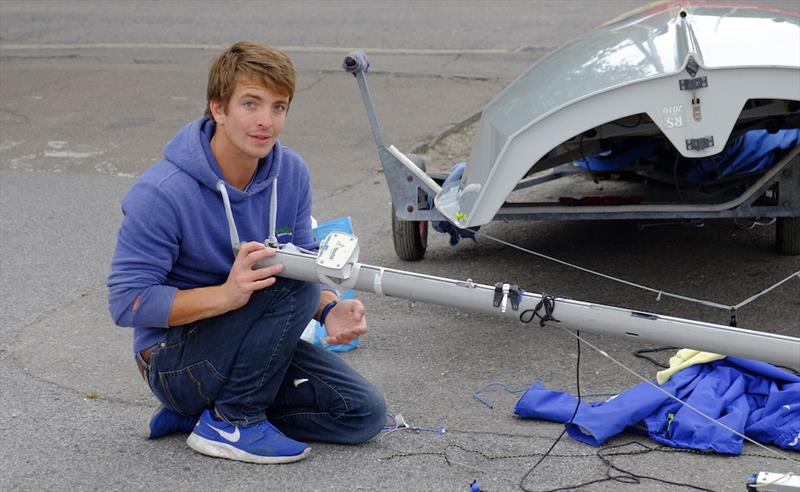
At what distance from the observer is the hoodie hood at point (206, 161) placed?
3980 millimetres

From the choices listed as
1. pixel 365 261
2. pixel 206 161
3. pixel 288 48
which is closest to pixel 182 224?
pixel 206 161

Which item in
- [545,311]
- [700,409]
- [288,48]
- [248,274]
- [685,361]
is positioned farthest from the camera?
[288,48]

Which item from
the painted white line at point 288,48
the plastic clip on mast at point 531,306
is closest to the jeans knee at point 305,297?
the plastic clip on mast at point 531,306

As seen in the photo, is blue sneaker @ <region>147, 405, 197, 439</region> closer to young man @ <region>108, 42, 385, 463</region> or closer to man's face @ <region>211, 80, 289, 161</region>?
young man @ <region>108, 42, 385, 463</region>

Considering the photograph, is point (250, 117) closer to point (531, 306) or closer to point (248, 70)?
point (248, 70)

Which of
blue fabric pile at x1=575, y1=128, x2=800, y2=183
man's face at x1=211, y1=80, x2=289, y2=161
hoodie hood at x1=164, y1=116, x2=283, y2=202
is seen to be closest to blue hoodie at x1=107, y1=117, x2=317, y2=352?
hoodie hood at x1=164, y1=116, x2=283, y2=202

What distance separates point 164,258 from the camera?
153 inches

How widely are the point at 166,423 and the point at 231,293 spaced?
72 cm

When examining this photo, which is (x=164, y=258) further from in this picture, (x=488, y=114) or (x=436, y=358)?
(x=488, y=114)

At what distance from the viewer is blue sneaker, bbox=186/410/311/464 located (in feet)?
13.4

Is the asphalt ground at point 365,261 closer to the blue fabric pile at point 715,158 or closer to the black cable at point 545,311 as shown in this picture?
the blue fabric pile at point 715,158

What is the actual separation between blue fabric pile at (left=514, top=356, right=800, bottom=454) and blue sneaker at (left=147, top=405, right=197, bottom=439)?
1.26 meters

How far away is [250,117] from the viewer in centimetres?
395

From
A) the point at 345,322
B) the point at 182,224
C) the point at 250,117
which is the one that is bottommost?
the point at 345,322
